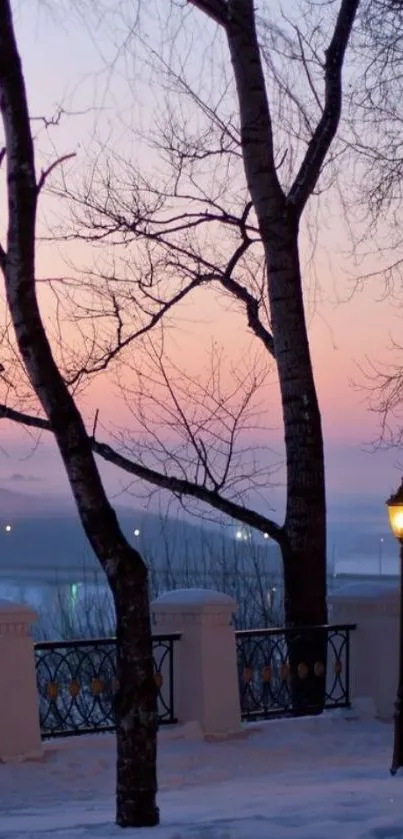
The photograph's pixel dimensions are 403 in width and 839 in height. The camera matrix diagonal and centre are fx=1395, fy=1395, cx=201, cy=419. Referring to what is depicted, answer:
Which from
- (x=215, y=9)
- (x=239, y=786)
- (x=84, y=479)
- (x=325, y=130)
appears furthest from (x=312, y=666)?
(x=215, y=9)

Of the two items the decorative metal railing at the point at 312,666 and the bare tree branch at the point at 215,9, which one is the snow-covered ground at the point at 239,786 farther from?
the bare tree branch at the point at 215,9

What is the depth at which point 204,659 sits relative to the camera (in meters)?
13.2

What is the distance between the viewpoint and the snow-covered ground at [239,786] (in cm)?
787

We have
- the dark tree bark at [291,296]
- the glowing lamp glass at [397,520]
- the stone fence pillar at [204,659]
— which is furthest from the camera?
the dark tree bark at [291,296]

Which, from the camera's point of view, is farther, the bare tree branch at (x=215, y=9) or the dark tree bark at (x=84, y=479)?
the bare tree branch at (x=215, y=9)

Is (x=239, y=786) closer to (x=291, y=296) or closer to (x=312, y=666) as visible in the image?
(x=312, y=666)

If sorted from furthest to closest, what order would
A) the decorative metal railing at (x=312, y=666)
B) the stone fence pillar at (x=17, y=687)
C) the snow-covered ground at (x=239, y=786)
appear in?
the decorative metal railing at (x=312, y=666)
the stone fence pillar at (x=17, y=687)
the snow-covered ground at (x=239, y=786)

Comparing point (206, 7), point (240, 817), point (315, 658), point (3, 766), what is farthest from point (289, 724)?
point (206, 7)

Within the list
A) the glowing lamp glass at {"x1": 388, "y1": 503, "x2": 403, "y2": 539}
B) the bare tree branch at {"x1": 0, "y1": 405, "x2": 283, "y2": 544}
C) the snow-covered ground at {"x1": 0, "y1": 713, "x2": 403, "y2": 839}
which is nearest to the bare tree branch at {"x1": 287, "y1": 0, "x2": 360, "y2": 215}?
the bare tree branch at {"x1": 0, "y1": 405, "x2": 283, "y2": 544}

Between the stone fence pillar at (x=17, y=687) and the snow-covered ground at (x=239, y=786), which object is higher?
the stone fence pillar at (x=17, y=687)

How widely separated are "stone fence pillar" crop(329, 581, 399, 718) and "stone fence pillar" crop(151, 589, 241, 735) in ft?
6.88

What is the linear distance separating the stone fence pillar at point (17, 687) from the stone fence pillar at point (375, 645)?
446 cm

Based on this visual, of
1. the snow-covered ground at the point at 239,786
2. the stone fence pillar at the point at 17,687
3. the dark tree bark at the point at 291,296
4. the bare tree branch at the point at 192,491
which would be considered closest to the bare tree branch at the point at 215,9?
the dark tree bark at the point at 291,296

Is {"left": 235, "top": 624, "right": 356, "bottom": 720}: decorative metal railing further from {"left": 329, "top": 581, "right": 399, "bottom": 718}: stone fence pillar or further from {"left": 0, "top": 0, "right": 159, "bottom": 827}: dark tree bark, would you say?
{"left": 0, "top": 0, "right": 159, "bottom": 827}: dark tree bark
